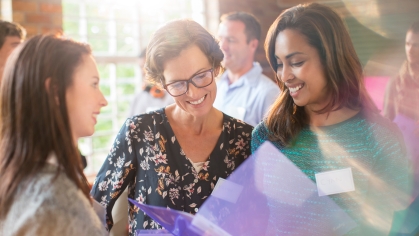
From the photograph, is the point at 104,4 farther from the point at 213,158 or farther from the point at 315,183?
the point at 315,183

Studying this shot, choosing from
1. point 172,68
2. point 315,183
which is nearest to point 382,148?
point 315,183

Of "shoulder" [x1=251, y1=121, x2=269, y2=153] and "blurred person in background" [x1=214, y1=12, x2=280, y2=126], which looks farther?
"blurred person in background" [x1=214, y1=12, x2=280, y2=126]

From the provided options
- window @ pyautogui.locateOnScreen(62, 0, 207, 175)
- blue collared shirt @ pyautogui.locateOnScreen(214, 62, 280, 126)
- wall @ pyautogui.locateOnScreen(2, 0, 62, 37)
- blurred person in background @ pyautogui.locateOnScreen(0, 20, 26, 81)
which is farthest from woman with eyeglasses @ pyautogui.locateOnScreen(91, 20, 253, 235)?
window @ pyautogui.locateOnScreen(62, 0, 207, 175)

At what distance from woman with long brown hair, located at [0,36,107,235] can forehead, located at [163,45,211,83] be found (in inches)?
21.8

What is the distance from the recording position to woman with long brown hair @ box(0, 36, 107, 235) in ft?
2.96

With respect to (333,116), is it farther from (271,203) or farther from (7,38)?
(7,38)

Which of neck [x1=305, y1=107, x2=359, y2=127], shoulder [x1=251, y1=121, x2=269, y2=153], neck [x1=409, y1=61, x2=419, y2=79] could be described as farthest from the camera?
neck [x1=409, y1=61, x2=419, y2=79]

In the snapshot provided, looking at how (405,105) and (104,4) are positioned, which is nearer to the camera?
(405,105)

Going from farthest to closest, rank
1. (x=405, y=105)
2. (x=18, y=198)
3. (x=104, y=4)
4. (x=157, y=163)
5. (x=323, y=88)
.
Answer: (x=104, y=4) < (x=405, y=105) < (x=157, y=163) < (x=323, y=88) < (x=18, y=198)

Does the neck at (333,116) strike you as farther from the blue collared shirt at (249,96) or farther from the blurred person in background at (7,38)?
the blurred person in background at (7,38)

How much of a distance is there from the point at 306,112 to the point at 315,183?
300 millimetres

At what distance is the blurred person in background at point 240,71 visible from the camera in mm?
3062

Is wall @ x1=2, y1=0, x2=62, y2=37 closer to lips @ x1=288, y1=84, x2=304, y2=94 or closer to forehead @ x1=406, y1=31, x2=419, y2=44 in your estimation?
lips @ x1=288, y1=84, x2=304, y2=94

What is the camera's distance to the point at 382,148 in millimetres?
1363
